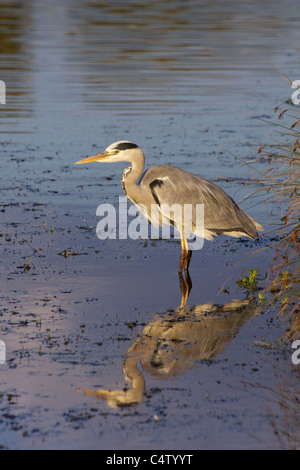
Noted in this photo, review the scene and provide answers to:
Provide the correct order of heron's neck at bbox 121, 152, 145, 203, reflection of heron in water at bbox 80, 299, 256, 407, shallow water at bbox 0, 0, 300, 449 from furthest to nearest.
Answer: heron's neck at bbox 121, 152, 145, 203
reflection of heron in water at bbox 80, 299, 256, 407
shallow water at bbox 0, 0, 300, 449

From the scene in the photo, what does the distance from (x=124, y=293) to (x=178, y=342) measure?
1.43 m

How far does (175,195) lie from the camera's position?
9016 mm

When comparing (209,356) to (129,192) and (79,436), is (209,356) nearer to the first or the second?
(79,436)

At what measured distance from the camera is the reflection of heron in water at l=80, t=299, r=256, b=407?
5973 millimetres

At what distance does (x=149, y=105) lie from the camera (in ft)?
65.8

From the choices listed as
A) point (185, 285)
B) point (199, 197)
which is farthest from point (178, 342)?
point (199, 197)

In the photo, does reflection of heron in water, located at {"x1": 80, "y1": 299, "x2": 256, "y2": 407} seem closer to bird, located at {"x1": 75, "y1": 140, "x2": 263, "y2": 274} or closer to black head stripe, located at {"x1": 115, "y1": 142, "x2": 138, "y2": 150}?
bird, located at {"x1": 75, "y1": 140, "x2": 263, "y2": 274}

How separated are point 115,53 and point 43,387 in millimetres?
24357

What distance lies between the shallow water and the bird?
427mm

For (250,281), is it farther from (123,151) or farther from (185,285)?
(123,151)

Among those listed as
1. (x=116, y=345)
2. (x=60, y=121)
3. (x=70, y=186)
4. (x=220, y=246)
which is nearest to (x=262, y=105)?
(x=60, y=121)

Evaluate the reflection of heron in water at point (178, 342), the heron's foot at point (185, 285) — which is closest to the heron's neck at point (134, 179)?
the heron's foot at point (185, 285)

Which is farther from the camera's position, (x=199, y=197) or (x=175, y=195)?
(x=199, y=197)

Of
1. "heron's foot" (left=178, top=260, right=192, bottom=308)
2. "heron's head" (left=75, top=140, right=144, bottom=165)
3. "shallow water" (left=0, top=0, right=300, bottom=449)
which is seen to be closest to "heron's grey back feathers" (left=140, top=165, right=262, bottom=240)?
"heron's head" (left=75, top=140, right=144, bottom=165)
